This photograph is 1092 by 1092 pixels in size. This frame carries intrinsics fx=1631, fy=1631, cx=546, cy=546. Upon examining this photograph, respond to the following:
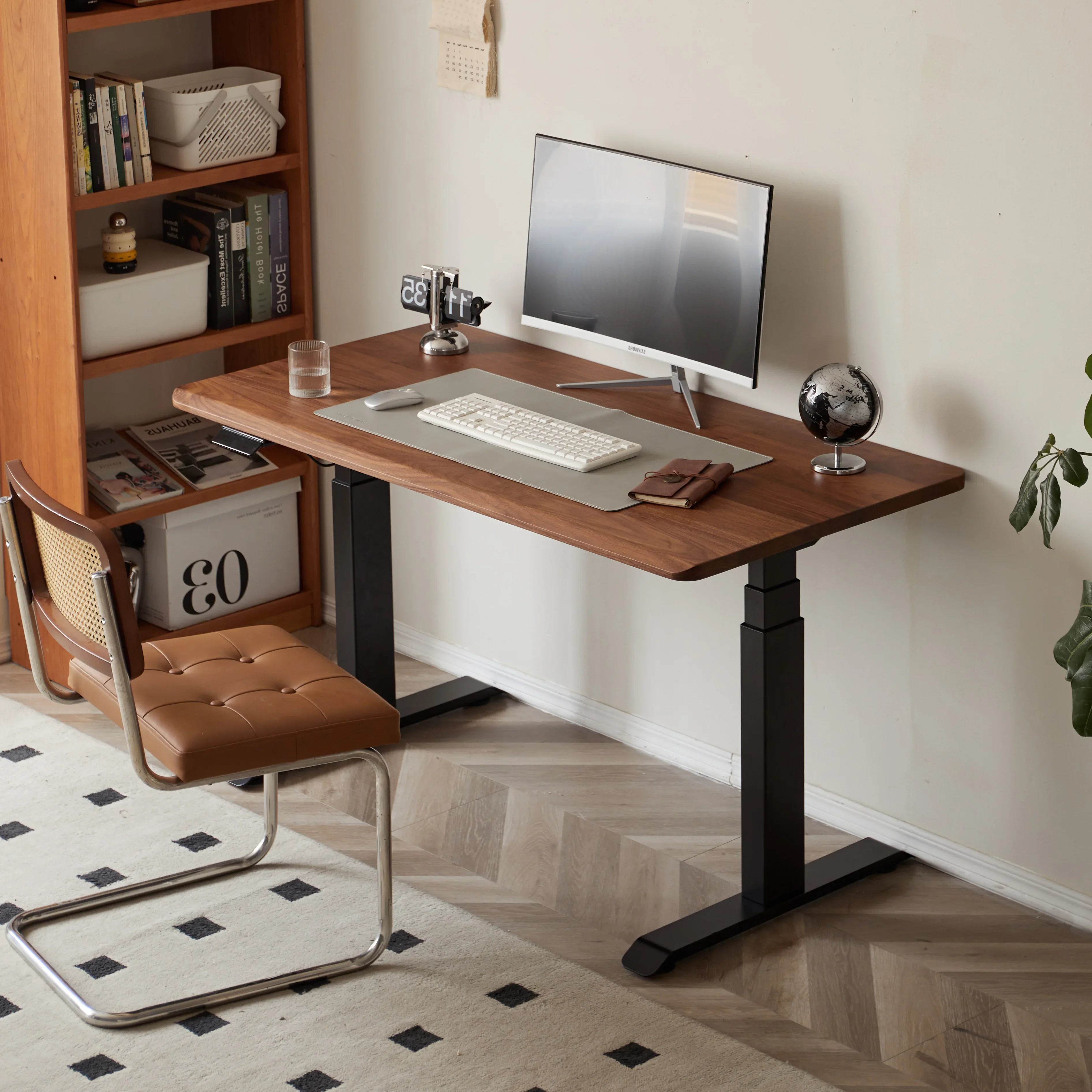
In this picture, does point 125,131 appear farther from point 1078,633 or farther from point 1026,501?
point 1078,633

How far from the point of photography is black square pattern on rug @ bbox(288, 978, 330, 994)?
8.35ft

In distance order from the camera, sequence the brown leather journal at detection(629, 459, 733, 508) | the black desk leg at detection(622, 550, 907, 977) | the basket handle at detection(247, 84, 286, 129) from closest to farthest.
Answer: the brown leather journal at detection(629, 459, 733, 508)
the black desk leg at detection(622, 550, 907, 977)
the basket handle at detection(247, 84, 286, 129)

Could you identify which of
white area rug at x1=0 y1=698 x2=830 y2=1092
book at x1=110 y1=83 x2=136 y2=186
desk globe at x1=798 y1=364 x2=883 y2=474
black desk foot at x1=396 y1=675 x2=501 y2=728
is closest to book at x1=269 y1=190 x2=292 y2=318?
book at x1=110 y1=83 x2=136 y2=186

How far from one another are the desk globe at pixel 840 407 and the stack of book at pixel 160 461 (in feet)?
4.98

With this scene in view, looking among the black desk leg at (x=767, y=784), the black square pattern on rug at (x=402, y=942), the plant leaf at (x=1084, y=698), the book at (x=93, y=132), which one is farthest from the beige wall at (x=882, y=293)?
the black square pattern on rug at (x=402, y=942)

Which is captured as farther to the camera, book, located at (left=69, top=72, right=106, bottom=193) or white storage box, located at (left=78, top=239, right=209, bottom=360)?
white storage box, located at (left=78, top=239, right=209, bottom=360)

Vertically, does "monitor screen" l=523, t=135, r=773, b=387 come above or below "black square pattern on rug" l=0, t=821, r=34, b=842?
above

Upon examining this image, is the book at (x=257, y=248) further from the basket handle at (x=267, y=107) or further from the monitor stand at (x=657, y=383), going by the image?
the monitor stand at (x=657, y=383)

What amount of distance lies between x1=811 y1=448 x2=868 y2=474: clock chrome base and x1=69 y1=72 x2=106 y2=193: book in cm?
157

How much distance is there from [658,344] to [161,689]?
3.55ft

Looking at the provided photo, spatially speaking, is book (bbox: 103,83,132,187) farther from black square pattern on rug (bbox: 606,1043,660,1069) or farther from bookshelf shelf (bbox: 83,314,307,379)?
black square pattern on rug (bbox: 606,1043,660,1069)

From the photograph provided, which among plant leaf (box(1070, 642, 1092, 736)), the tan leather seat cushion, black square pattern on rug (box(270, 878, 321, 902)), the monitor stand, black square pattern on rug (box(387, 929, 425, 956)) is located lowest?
black square pattern on rug (box(270, 878, 321, 902))

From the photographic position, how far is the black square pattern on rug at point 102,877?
2842 millimetres

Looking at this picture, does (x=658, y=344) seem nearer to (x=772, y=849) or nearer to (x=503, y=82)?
(x=503, y=82)
